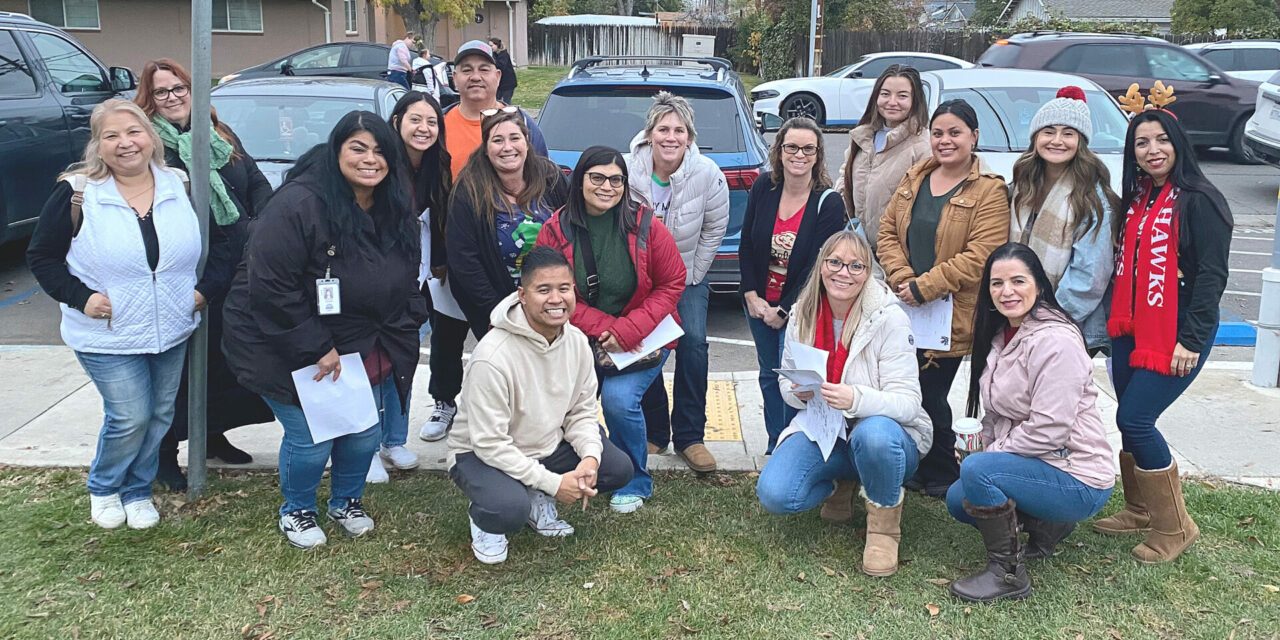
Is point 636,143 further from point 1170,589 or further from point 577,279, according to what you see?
point 1170,589

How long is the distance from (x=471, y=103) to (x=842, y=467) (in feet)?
8.59

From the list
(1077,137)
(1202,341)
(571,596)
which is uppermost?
(1077,137)

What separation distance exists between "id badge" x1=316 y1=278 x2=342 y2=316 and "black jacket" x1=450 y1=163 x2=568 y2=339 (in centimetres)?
72

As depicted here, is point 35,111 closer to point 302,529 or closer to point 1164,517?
point 302,529

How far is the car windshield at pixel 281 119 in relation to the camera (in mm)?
7109

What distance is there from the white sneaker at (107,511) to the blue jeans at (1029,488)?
11.1 ft

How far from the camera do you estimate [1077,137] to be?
3.93 m

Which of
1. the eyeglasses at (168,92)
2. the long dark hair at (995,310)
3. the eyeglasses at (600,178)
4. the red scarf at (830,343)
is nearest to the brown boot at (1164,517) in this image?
the long dark hair at (995,310)

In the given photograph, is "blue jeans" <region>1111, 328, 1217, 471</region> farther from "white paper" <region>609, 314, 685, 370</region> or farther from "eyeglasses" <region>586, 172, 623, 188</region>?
"eyeglasses" <region>586, 172, 623, 188</region>

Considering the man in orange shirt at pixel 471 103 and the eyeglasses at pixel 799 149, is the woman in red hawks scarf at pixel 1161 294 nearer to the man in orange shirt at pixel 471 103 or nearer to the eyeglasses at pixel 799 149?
the eyeglasses at pixel 799 149

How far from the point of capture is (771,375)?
15.6 feet

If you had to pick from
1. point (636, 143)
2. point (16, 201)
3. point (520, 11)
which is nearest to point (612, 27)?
point (520, 11)

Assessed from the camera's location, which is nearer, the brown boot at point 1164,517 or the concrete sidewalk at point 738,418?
the brown boot at point 1164,517

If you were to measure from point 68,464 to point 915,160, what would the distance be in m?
4.26
